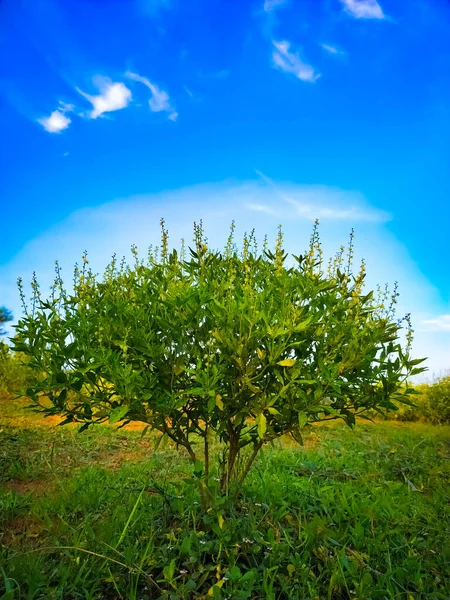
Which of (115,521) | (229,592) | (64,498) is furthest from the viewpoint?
(64,498)

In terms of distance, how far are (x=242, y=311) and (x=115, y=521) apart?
203 cm

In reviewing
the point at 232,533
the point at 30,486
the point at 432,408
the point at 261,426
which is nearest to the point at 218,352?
the point at 261,426

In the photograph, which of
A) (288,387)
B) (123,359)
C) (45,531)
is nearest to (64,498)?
(45,531)

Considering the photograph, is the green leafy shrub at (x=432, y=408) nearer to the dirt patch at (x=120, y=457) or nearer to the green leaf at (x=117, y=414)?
the dirt patch at (x=120, y=457)

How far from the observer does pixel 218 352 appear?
3289 mm

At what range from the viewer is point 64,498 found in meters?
4.64

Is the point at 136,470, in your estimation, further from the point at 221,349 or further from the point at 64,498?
the point at 221,349

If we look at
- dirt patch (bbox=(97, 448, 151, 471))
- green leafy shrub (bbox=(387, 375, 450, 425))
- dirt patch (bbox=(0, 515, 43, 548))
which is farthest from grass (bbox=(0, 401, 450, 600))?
green leafy shrub (bbox=(387, 375, 450, 425))

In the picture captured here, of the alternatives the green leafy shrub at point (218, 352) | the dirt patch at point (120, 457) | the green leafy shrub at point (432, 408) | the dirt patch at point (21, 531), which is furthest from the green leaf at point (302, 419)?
the green leafy shrub at point (432, 408)

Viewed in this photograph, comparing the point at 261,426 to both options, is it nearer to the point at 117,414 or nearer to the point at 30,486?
the point at 117,414

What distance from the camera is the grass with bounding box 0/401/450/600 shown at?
119 inches

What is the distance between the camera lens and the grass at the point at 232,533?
303 centimetres

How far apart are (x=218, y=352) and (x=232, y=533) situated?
1.21m

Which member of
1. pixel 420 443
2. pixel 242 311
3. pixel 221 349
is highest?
pixel 242 311
